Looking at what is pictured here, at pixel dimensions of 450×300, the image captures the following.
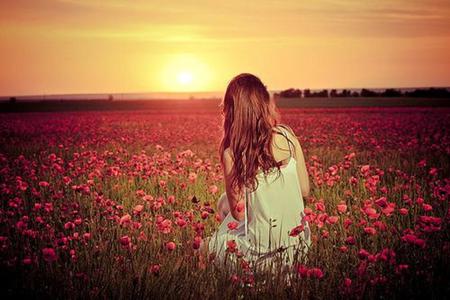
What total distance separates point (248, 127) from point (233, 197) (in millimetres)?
508

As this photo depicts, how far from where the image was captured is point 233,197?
352 cm

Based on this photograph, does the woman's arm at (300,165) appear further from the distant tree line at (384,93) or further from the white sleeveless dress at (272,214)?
the distant tree line at (384,93)

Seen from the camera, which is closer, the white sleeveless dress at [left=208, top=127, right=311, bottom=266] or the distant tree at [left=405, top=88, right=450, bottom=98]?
the white sleeveless dress at [left=208, top=127, right=311, bottom=266]

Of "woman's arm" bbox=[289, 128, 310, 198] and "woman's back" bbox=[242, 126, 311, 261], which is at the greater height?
"woman's arm" bbox=[289, 128, 310, 198]

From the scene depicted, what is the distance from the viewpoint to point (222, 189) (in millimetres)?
6691

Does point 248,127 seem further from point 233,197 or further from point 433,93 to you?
point 433,93

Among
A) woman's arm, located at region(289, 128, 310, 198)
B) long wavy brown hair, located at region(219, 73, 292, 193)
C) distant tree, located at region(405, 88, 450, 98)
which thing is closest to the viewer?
long wavy brown hair, located at region(219, 73, 292, 193)

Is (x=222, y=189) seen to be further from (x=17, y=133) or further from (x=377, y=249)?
(x=17, y=133)

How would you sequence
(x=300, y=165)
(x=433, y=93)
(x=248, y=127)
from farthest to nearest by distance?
(x=433, y=93)
(x=300, y=165)
(x=248, y=127)

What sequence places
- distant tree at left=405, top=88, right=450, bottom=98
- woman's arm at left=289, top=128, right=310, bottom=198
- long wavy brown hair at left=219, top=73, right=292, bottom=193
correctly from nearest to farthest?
1. long wavy brown hair at left=219, top=73, right=292, bottom=193
2. woman's arm at left=289, top=128, right=310, bottom=198
3. distant tree at left=405, top=88, right=450, bottom=98

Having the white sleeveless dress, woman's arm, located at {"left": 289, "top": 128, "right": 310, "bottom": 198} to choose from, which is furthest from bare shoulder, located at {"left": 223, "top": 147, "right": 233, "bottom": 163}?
woman's arm, located at {"left": 289, "top": 128, "right": 310, "bottom": 198}

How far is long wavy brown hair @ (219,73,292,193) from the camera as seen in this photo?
3471 millimetres

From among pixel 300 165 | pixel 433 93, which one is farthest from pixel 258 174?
pixel 433 93

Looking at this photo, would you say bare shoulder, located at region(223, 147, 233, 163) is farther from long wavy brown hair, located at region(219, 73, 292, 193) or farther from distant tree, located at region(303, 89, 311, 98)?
distant tree, located at region(303, 89, 311, 98)
